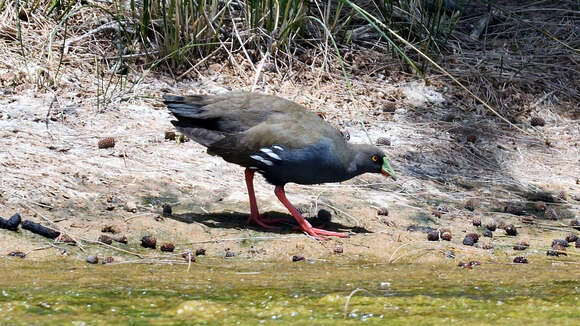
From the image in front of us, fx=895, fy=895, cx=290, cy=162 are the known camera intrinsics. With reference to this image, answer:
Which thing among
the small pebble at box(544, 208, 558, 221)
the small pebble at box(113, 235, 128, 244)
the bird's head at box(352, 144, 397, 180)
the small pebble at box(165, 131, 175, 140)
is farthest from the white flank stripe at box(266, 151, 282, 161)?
the small pebble at box(544, 208, 558, 221)

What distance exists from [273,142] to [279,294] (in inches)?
69.9

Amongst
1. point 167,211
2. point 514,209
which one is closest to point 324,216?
point 167,211

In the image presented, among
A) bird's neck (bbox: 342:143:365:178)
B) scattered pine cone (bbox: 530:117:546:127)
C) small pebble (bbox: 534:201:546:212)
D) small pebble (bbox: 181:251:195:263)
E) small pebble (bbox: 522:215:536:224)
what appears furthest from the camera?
scattered pine cone (bbox: 530:117:546:127)

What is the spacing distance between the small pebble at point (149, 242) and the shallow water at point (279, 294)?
0.33m

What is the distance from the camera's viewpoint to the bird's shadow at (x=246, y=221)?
5.96 m

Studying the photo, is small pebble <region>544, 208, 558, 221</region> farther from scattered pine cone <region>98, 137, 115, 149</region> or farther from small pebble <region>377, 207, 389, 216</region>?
scattered pine cone <region>98, 137, 115, 149</region>

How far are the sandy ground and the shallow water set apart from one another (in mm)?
416

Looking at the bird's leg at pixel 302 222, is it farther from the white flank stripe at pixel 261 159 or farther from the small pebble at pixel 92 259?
the small pebble at pixel 92 259

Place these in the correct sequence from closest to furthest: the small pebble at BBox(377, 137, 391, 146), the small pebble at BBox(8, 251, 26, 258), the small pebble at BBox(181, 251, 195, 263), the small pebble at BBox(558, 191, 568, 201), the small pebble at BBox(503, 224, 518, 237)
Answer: the small pebble at BBox(8, 251, 26, 258), the small pebble at BBox(181, 251, 195, 263), the small pebble at BBox(503, 224, 518, 237), the small pebble at BBox(558, 191, 568, 201), the small pebble at BBox(377, 137, 391, 146)

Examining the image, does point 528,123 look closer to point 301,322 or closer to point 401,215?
point 401,215

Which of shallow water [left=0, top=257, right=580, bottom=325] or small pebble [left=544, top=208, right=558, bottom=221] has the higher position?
small pebble [left=544, top=208, right=558, bottom=221]

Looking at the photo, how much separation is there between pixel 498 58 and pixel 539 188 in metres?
2.60

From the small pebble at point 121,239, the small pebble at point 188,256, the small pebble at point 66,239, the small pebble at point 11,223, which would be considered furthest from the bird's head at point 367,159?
the small pebble at point 11,223

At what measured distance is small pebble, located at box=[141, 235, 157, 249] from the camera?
5.48 m
